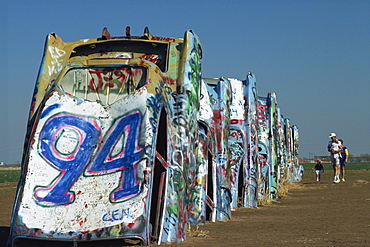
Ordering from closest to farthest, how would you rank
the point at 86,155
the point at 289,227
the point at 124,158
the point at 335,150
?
the point at 124,158, the point at 86,155, the point at 289,227, the point at 335,150

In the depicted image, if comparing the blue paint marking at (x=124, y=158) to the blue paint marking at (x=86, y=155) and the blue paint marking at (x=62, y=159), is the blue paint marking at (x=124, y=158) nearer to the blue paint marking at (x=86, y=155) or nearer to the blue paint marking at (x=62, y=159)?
the blue paint marking at (x=86, y=155)

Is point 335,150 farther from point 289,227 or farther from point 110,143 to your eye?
point 110,143

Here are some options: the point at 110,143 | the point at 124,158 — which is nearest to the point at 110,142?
the point at 110,143

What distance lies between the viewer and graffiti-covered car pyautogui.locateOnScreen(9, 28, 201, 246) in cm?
704

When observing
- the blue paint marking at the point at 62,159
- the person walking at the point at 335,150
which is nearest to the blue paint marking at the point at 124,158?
the blue paint marking at the point at 62,159

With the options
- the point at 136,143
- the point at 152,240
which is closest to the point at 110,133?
the point at 136,143

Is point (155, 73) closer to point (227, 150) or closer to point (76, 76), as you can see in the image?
point (76, 76)

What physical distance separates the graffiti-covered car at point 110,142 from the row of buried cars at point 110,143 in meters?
0.01

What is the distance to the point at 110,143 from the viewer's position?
25.1ft

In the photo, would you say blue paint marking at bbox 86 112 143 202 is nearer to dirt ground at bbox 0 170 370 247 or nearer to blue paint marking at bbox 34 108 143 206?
blue paint marking at bbox 34 108 143 206

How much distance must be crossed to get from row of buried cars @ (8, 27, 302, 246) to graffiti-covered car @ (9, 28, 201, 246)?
0.5 inches

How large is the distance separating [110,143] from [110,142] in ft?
0.05

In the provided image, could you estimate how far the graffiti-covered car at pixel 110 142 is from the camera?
23.1 ft

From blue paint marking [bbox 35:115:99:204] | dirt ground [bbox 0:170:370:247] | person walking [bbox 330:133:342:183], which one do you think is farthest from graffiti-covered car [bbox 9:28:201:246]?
person walking [bbox 330:133:342:183]
